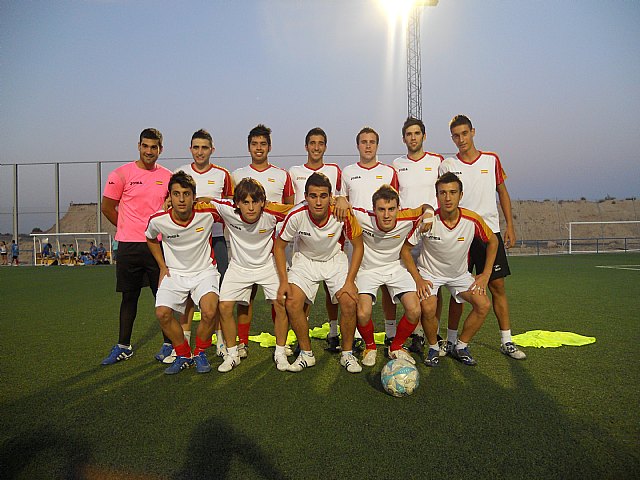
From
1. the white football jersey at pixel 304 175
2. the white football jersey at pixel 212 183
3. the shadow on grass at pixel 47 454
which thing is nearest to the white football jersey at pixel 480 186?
the white football jersey at pixel 304 175

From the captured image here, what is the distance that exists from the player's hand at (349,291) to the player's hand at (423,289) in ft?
1.69

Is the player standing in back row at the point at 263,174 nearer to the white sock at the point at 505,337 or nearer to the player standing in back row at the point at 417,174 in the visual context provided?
the player standing in back row at the point at 417,174

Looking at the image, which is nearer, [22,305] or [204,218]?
[204,218]

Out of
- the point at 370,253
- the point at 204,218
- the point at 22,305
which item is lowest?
the point at 22,305

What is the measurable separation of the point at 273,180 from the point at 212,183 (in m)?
Answer: 0.57

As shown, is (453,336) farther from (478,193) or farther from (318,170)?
(318,170)

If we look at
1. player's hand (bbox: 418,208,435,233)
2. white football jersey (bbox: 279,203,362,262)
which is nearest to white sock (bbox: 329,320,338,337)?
white football jersey (bbox: 279,203,362,262)

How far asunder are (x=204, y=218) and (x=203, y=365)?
3.88ft

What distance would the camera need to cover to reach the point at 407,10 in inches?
982

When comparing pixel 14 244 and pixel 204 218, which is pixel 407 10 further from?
pixel 204 218

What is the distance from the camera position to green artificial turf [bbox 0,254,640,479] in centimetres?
195

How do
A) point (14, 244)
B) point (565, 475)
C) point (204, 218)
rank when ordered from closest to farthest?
point (565, 475)
point (204, 218)
point (14, 244)

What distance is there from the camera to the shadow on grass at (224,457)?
1.88 metres

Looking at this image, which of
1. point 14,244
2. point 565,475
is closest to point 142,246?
point 565,475
